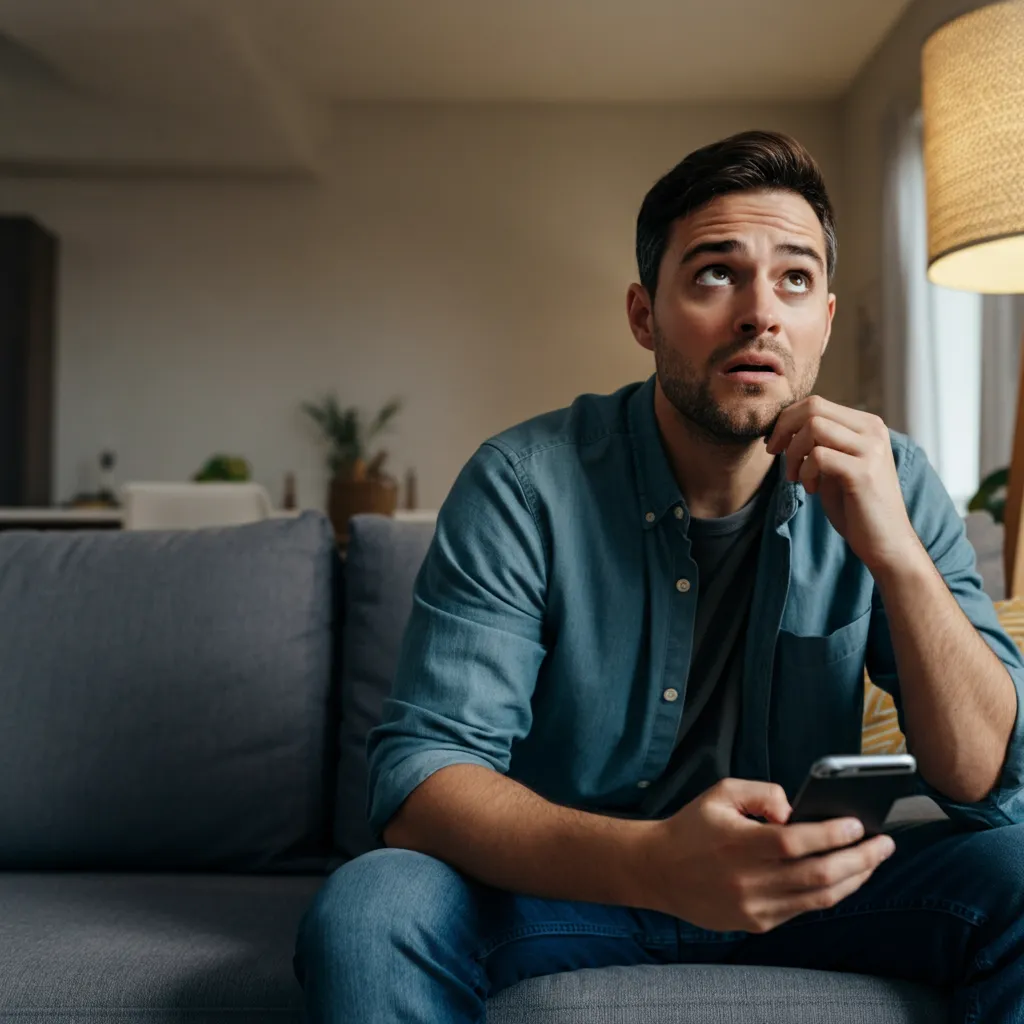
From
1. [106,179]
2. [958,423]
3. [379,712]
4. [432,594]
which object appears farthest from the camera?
[106,179]

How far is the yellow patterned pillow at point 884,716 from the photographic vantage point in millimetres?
1493

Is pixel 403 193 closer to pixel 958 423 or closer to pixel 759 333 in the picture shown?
pixel 958 423

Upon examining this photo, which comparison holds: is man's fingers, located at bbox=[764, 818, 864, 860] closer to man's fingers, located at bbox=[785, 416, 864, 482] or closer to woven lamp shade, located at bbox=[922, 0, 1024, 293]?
man's fingers, located at bbox=[785, 416, 864, 482]

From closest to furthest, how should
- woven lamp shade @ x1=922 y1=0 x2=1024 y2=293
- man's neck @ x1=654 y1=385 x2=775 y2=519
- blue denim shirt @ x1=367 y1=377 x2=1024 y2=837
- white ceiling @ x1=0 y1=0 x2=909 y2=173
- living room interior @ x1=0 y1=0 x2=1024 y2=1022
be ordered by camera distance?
blue denim shirt @ x1=367 y1=377 x2=1024 y2=837 → man's neck @ x1=654 y1=385 x2=775 y2=519 → woven lamp shade @ x1=922 y1=0 x2=1024 y2=293 → white ceiling @ x1=0 y1=0 x2=909 y2=173 → living room interior @ x1=0 y1=0 x2=1024 y2=1022

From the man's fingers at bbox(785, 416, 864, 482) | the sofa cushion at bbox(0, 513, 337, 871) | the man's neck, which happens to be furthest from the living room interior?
the man's fingers at bbox(785, 416, 864, 482)

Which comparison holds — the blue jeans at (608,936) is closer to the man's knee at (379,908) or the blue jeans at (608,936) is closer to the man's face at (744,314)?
the man's knee at (379,908)

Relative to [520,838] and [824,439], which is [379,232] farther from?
[520,838]

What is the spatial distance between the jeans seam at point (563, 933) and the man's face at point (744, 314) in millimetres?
514

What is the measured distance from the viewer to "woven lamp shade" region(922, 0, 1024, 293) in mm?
1798

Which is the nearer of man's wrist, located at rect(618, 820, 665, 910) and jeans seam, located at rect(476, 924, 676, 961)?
man's wrist, located at rect(618, 820, 665, 910)

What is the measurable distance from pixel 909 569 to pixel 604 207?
5.28 metres

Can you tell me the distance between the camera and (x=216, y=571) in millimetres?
1605

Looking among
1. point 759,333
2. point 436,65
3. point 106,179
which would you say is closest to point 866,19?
point 436,65

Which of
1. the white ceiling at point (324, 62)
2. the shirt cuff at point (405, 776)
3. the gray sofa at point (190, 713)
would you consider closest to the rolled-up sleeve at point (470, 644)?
the shirt cuff at point (405, 776)
